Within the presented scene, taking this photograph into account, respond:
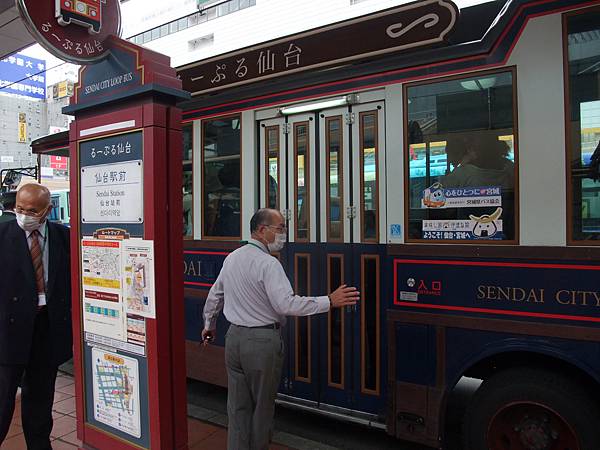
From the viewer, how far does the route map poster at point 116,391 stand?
2695 millimetres

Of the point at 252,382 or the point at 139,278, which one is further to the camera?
the point at 252,382

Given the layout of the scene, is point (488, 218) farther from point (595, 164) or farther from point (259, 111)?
point (259, 111)

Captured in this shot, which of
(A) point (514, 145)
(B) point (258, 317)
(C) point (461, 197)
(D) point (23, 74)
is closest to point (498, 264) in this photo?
(C) point (461, 197)

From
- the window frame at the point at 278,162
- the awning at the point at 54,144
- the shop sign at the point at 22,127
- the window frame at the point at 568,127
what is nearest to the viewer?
the window frame at the point at 568,127

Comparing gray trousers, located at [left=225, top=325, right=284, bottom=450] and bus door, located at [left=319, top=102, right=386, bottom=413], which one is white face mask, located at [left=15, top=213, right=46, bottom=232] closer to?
gray trousers, located at [left=225, top=325, right=284, bottom=450]

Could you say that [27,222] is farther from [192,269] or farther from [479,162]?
[479,162]

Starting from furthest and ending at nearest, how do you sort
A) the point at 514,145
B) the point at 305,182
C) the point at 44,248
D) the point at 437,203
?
the point at 305,182, the point at 44,248, the point at 437,203, the point at 514,145

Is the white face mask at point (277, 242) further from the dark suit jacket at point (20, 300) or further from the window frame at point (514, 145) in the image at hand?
the dark suit jacket at point (20, 300)

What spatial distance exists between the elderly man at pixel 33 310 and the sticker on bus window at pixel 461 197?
2.43m

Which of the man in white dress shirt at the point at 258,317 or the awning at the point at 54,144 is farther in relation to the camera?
the awning at the point at 54,144

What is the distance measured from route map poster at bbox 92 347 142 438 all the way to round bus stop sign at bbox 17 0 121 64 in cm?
172

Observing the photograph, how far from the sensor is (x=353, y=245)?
3426 millimetres

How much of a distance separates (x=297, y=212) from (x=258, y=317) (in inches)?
46.1

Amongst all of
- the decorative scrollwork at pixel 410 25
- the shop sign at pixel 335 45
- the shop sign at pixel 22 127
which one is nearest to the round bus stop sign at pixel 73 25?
the shop sign at pixel 335 45
